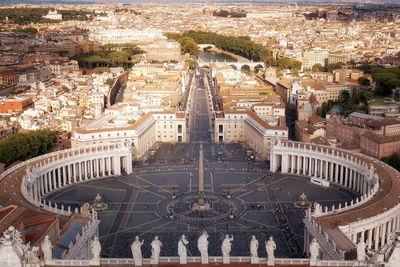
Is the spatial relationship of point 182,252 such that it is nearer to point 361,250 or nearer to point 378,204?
point 361,250

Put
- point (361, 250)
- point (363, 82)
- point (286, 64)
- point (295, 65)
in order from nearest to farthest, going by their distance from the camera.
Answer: point (361, 250)
point (363, 82)
point (295, 65)
point (286, 64)

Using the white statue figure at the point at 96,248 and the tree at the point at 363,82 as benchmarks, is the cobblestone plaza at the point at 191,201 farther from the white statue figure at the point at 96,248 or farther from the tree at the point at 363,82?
the tree at the point at 363,82

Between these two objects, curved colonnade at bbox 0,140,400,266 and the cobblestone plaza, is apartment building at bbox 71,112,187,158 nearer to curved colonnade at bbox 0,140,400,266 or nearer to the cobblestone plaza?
the cobblestone plaza

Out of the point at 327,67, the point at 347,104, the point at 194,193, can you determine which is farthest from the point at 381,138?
the point at 327,67

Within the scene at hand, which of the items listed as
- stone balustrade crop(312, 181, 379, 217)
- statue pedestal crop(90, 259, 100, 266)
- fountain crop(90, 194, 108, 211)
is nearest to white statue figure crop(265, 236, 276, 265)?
statue pedestal crop(90, 259, 100, 266)

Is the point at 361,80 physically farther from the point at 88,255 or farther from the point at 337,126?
the point at 88,255

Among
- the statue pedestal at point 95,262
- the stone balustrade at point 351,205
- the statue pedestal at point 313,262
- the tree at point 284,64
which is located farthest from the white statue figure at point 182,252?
the tree at point 284,64
